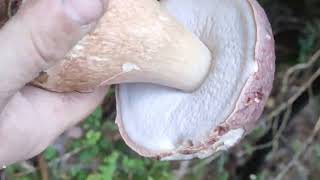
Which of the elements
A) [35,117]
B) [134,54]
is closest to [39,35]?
[134,54]

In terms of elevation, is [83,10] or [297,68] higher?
[83,10]

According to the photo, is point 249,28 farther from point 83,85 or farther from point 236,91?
point 83,85

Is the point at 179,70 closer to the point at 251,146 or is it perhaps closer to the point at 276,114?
the point at 276,114

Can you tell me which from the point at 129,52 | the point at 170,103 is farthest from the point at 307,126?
the point at 129,52

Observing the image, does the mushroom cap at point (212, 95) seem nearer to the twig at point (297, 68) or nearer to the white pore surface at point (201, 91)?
the white pore surface at point (201, 91)

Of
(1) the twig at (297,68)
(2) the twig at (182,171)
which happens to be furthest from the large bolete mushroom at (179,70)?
(2) the twig at (182,171)

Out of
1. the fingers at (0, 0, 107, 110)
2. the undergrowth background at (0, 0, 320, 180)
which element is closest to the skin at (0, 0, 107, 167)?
the fingers at (0, 0, 107, 110)

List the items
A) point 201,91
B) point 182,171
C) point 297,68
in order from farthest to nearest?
point 182,171, point 297,68, point 201,91
